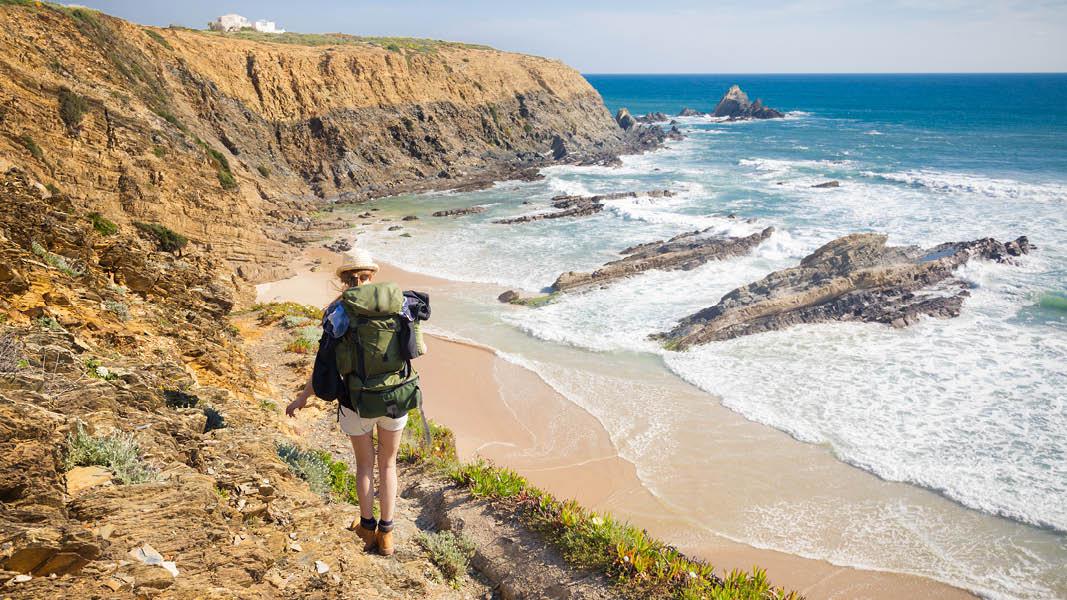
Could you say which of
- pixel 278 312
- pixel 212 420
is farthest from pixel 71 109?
pixel 212 420

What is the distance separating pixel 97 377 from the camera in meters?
4.91

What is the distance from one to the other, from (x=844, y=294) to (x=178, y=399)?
1848cm

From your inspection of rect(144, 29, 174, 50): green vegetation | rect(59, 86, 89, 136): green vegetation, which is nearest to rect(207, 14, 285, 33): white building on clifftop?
rect(144, 29, 174, 50): green vegetation

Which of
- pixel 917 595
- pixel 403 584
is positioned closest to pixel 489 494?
pixel 403 584

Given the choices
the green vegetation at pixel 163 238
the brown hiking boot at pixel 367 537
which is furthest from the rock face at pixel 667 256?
the brown hiking boot at pixel 367 537

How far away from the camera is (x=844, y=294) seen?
19.1 m

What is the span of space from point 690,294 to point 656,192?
1851 centimetres

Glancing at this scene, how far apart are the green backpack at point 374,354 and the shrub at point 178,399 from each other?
226cm

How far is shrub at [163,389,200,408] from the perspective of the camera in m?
5.39

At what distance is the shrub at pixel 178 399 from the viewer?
5.39 metres

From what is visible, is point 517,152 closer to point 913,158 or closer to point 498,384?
point 913,158

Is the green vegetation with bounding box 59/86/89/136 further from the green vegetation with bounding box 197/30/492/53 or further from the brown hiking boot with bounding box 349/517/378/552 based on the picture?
the green vegetation with bounding box 197/30/492/53

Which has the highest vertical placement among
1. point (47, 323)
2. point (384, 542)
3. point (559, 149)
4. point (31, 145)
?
A: point (559, 149)

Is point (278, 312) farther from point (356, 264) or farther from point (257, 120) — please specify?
point (257, 120)
